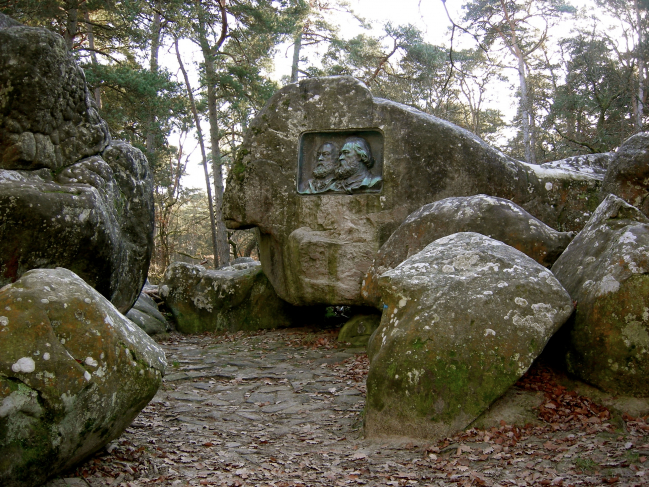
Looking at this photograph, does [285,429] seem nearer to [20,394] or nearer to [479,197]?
[20,394]

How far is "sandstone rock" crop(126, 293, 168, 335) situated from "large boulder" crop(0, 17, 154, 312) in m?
1.79

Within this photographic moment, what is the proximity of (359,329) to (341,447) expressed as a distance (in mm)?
4329

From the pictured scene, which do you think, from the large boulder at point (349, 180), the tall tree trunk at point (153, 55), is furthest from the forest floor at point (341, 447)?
the tall tree trunk at point (153, 55)

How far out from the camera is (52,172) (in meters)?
6.79

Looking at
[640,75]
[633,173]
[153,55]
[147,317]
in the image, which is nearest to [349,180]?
[633,173]

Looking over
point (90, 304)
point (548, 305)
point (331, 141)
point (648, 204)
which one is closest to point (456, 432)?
point (548, 305)

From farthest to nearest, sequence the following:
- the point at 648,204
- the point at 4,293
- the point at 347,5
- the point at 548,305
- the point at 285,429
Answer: the point at 347,5 < the point at 648,204 < the point at 285,429 < the point at 548,305 < the point at 4,293

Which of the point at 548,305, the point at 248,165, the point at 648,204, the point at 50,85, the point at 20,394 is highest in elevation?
the point at 50,85

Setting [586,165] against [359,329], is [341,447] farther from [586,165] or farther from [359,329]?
[586,165]

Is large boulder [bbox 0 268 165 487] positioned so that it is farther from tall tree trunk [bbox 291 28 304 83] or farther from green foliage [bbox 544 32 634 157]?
tall tree trunk [bbox 291 28 304 83]

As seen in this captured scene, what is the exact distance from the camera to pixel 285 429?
4.67m

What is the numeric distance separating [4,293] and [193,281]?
7.11 metres

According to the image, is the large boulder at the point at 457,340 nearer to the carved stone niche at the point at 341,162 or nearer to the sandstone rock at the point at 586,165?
the carved stone niche at the point at 341,162

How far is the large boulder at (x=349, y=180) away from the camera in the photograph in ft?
28.2
